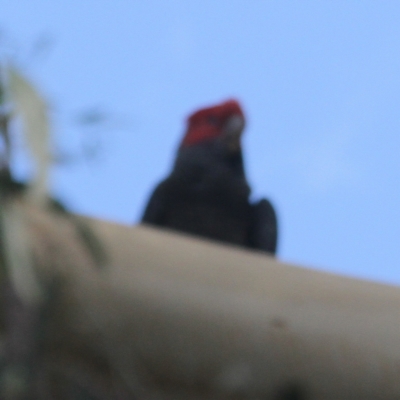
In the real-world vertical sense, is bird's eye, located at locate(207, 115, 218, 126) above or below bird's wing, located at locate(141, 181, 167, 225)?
above

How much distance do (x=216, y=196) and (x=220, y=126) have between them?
1.14 ft

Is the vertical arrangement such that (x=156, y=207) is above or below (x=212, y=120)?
below

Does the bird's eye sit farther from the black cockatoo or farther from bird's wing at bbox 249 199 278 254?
bird's wing at bbox 249 199 278 254

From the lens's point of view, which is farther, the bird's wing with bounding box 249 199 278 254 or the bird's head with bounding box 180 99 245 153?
the bird's head with bounding box 180 99 245 153

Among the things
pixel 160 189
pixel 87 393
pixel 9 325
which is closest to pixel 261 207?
pixel 160 189

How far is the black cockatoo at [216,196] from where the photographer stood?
221 cm

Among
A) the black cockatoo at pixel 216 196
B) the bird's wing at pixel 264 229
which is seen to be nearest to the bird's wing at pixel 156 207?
the black cockatoo at pixel 216 196

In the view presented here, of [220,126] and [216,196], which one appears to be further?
[220,126]

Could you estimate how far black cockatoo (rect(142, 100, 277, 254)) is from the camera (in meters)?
2.21

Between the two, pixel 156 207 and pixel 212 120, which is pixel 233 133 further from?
pixel 156 207

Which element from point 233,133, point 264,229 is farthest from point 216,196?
point 233,133

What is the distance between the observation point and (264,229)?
2273mm

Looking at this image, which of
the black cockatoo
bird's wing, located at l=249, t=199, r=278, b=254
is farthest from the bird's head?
bird's wing, located at l=249, t=199, r=278, b=254

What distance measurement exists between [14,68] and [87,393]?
449mm
